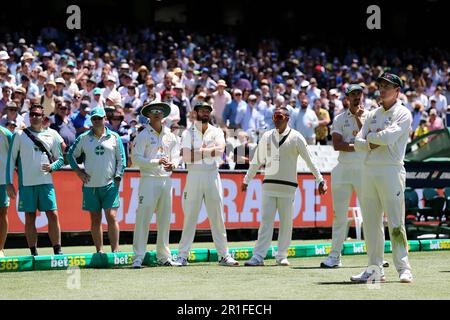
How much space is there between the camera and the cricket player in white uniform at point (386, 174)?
1080cm

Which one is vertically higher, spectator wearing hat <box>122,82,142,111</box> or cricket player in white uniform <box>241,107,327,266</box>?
spectator wearing hat <box>122,82,142,111</box>

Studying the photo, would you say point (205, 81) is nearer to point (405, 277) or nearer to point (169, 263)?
point (169, 263)

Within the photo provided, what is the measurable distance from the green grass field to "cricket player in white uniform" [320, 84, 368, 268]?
403 millimetres

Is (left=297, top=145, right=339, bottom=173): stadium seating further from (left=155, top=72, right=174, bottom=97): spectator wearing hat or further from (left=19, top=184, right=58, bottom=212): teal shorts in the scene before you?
(left=19, top=184, right=58, bottom=212): teal shorts

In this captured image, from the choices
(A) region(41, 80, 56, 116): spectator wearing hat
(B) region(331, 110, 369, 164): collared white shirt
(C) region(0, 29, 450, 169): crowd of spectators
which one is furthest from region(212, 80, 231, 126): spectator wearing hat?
(B) region(331, 110, 369, 164): collared white shirt

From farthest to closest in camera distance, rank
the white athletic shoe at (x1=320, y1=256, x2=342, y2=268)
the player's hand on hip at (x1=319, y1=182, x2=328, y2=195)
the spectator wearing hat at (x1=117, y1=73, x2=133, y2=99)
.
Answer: the spectator wearing hat at (x1=117, y1=73, x2=133, y2=99) < the player's hand on hip at (x1=319, y1=182, x2=328, y2=195) < the white athletic shoe at (x1=320, y1=256, x2=342, y2=268)

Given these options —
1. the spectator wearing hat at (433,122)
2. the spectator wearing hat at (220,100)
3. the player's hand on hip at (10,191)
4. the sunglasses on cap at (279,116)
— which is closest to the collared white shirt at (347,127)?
the sunglasses on cap at (279,116)

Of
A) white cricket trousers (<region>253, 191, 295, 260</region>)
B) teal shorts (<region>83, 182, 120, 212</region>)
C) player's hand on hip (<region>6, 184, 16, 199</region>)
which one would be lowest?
white cricket trousers (<region>253, 191, 295, 260</region>)

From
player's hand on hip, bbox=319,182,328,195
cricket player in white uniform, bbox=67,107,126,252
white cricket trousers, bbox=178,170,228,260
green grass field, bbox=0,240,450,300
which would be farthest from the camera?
cricket player in white uniform, bbox=67,107,126,252

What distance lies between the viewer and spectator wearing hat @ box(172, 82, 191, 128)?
21.0m

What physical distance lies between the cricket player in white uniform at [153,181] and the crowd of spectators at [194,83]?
336 centimetres

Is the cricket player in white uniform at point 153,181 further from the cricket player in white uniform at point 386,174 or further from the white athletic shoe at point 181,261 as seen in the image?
the cricket player in white uniform at point 386,174

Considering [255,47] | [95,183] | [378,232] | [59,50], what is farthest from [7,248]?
[255,47]

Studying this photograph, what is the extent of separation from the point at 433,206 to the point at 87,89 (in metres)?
7.22
